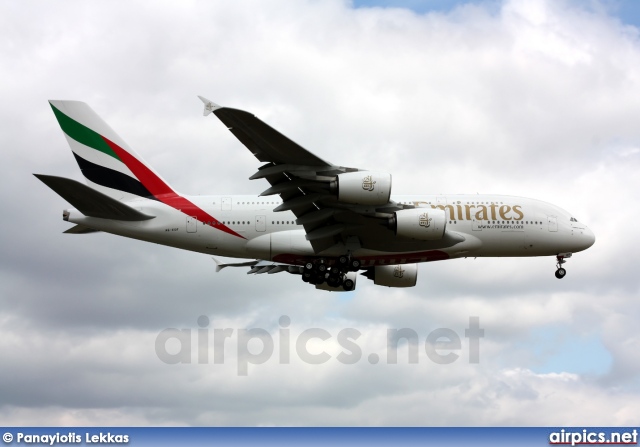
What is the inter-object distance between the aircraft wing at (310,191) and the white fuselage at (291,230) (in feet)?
2.27

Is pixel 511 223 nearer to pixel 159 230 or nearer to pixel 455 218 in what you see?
pixel 455 218

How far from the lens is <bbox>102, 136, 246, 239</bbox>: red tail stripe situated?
150ft

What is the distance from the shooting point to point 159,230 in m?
45.6

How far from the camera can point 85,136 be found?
4903cm

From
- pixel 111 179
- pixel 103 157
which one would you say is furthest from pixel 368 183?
pixel 103 157

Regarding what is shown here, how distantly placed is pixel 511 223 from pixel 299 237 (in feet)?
34.9

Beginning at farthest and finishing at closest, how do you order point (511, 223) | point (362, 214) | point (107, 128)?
point (107, 128)
point (511, 223)
point (362, 214)

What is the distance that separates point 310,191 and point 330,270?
19.4 ft

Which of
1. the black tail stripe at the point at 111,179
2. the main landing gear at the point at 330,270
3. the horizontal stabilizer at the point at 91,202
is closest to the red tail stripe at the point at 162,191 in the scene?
the black tail stripe at the point at 111,179

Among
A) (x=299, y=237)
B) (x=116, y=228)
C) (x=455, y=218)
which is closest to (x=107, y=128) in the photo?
(x=116, y=228)

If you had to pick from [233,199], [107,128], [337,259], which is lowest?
[337,259]

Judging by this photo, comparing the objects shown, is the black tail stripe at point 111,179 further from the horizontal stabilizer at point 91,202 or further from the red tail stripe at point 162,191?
the horizontal stabilizer at point 91,202

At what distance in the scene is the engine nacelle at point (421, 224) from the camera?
4256 centimetres

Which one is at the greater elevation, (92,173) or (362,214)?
(92,173)
